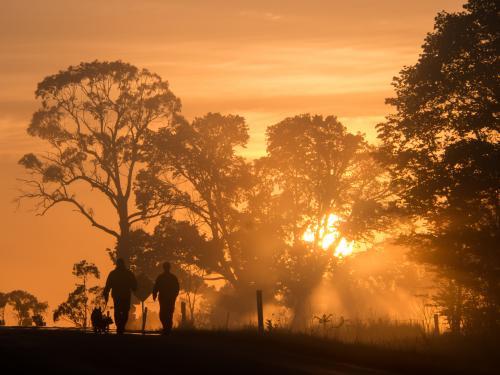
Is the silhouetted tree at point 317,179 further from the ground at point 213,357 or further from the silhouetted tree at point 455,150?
the ground at point 213,357

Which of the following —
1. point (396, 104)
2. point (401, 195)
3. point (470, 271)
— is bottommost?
point (470, 271)

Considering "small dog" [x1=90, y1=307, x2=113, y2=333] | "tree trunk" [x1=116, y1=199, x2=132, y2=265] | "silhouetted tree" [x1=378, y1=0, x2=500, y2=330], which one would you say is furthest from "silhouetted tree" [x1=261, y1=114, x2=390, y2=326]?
"small dog" [x1=90, y1=307, x2=113, y2=333]

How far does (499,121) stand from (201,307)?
4853 centimetres

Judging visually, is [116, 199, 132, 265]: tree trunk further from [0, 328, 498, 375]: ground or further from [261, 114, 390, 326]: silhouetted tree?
[0, 328, 498, 375]: ground

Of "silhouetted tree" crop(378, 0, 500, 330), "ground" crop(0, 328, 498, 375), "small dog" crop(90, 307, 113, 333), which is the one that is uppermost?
"silhouetted tree" crop(378, 0, 500, 330)

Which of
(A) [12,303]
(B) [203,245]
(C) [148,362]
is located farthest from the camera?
(A) [12,303]

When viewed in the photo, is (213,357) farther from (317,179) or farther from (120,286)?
(317,179)

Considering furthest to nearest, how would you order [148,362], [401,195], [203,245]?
1. [203,245]
2. [401,195]
3. [148,362]

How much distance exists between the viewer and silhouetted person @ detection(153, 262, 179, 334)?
27.4 metres

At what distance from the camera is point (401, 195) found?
42312 millimetres

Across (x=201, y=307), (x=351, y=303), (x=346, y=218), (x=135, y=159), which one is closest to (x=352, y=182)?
(x=346, y=218)

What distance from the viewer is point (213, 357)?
17734mm

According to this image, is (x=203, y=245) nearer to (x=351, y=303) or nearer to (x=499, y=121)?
(x=351, y=303)

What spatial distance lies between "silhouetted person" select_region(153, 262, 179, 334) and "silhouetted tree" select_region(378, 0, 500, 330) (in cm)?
1272
